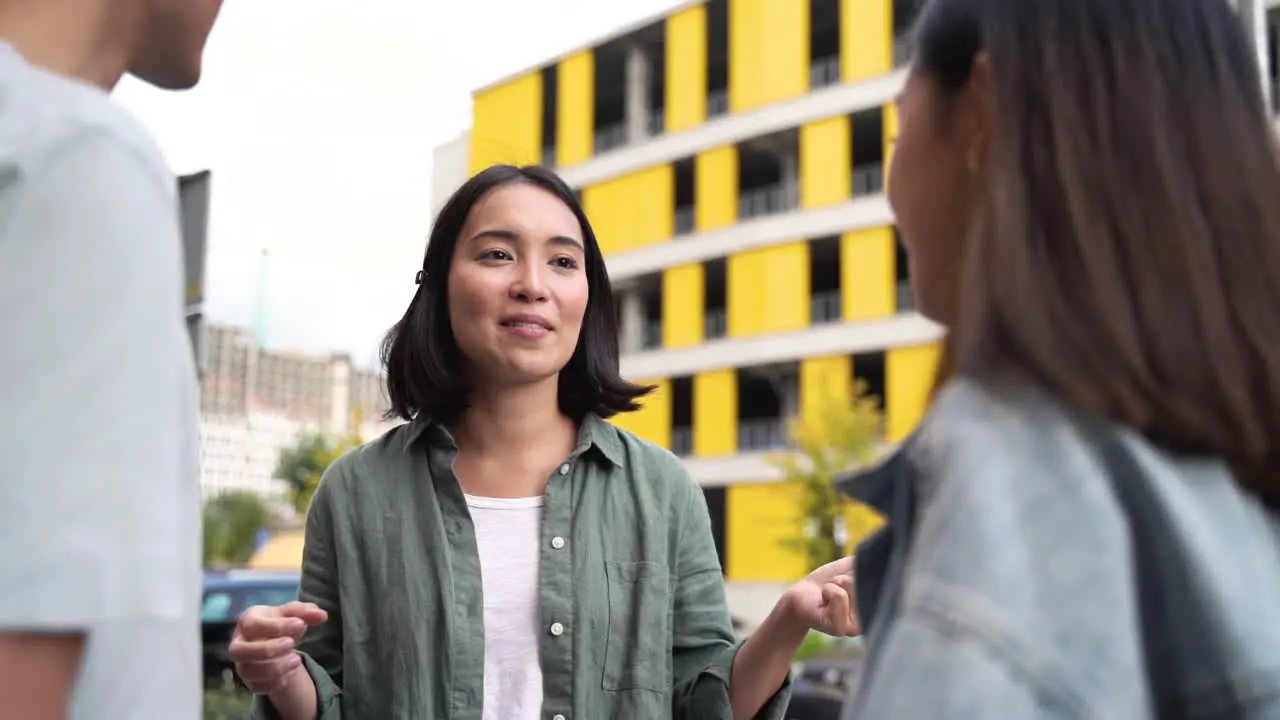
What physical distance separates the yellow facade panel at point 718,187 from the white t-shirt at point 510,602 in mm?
24012

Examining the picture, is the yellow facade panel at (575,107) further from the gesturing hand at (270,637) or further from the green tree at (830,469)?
the gesturing hand at (270,637)

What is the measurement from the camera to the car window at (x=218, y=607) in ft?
34.2

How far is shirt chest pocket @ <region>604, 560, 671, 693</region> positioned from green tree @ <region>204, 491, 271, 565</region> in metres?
68.7

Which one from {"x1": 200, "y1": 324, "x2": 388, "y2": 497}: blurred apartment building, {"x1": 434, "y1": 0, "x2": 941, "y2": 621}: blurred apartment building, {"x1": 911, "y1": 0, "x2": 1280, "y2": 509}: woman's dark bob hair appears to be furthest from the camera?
{"x1": 200, "y1": 324, "x2": 388, "y2": 497}: blurred apartment building

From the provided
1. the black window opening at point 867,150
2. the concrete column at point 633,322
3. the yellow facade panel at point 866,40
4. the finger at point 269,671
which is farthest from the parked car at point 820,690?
the concrete column at point 633,322

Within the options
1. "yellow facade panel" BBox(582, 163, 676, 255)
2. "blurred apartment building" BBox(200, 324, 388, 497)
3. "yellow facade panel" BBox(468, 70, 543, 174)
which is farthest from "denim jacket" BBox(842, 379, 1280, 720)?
"blurred apartment building" BBox(200, 324, 388, 497)

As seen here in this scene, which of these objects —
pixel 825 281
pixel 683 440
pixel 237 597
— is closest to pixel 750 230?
pixel 825 281

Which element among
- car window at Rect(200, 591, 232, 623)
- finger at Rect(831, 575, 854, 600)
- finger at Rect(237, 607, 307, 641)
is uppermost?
finger at Rect(831, 575, 854, 600)

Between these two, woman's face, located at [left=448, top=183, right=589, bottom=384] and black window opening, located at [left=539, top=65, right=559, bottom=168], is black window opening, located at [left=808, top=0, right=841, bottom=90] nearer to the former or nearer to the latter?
black window opening, located at [left=539, top=65, right=559, bottom=168]

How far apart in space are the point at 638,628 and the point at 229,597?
9.61 metres

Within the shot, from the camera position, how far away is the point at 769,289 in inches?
974

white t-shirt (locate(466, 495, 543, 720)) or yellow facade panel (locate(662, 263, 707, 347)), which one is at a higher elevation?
yellow facade panel (locate(662, 263, 707, 347))

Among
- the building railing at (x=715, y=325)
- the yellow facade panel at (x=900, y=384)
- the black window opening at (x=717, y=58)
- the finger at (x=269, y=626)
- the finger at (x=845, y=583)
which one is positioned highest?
the black window opening at (x=717, y=58)

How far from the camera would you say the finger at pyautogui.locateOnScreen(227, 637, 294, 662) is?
1.73 m
